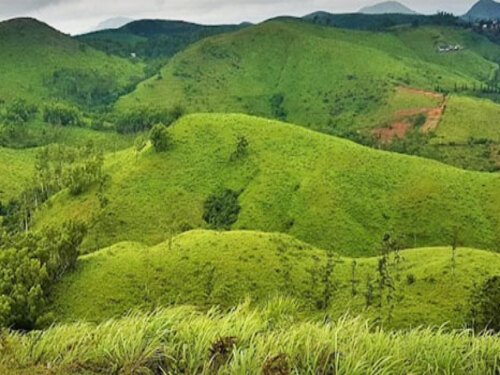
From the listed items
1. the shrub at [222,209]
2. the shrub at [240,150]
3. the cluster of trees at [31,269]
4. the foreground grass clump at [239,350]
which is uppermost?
the foreground grass clump at [239,350]

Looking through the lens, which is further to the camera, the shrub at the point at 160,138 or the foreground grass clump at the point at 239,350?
the shrub at the point at 160,138

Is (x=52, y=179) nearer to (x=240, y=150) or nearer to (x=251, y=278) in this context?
(x=240, y=150)

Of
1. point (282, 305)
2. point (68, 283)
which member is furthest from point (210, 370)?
point (68, 283)

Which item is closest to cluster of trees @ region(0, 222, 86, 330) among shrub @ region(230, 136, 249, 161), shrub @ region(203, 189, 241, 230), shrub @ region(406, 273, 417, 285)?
shrub @ region(203, 189, 241, 230)

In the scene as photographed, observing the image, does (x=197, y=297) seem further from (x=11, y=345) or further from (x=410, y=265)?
(x=11, y=345)

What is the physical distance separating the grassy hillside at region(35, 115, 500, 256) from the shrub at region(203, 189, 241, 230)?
4.25 feet

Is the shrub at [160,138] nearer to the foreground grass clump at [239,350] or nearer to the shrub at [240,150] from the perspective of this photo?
the shrub at [240,150]

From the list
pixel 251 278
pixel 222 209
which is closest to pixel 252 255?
pixel 251 278

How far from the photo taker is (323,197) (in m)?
116

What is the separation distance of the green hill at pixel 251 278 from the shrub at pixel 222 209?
32008 mm

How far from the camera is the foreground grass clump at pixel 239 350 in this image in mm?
10188

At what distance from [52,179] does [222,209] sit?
45.9 m

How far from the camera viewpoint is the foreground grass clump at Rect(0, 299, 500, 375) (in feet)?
33.4

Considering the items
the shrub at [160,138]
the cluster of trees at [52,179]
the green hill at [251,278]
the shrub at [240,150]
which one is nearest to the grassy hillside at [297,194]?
the shrub at [240,150]
